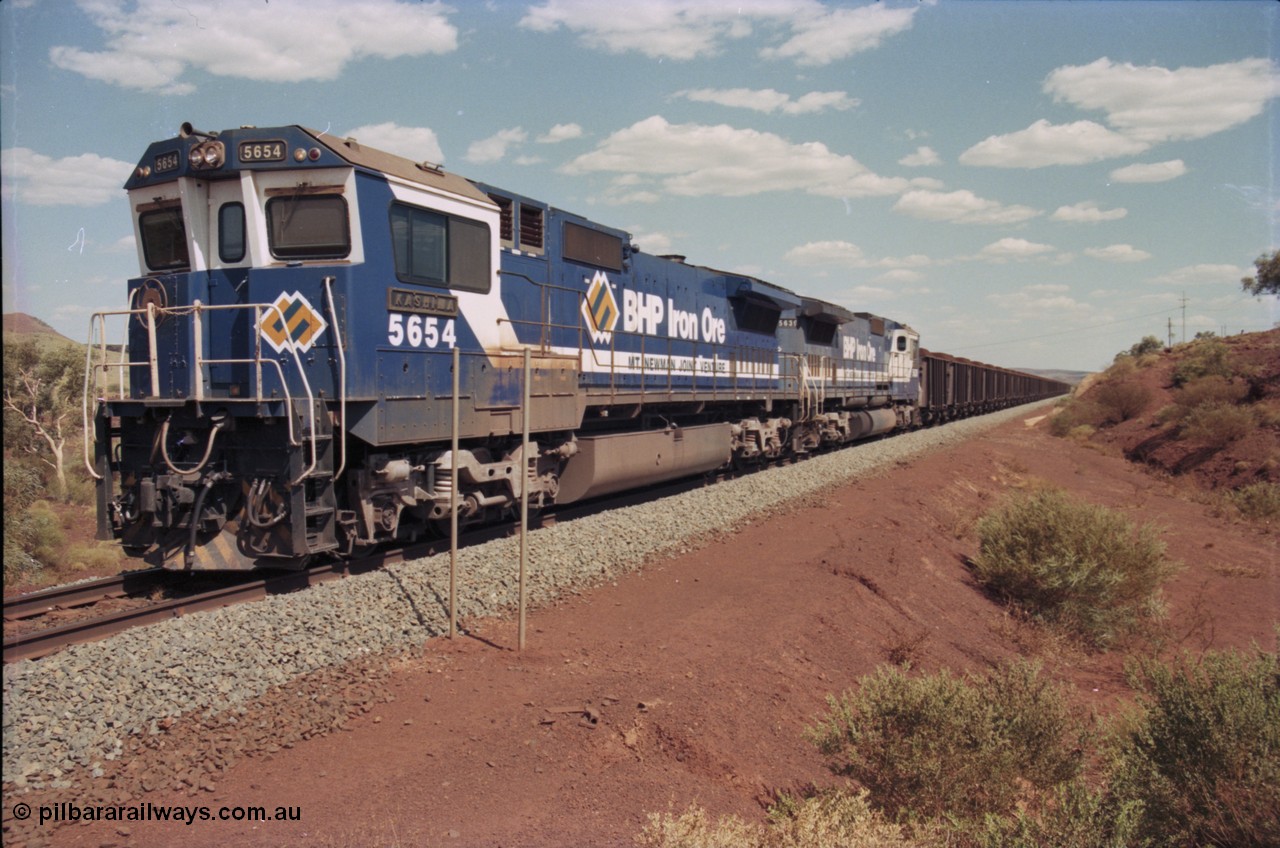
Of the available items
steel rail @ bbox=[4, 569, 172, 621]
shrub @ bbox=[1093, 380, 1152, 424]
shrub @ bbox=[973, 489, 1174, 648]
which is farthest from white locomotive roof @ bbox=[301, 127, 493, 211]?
shrub @ bbox=[1093, 380, 1152, 424]

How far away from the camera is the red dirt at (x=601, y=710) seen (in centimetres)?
407

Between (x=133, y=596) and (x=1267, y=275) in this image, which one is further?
(x=1267, y=275)

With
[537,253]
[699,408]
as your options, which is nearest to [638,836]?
[537,253]

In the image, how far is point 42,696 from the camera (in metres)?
4.76

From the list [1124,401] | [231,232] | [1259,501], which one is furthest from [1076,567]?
[1124,401]

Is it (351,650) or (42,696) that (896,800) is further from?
(42,696)

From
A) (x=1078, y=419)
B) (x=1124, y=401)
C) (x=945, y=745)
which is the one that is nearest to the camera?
(x=945, y=745)

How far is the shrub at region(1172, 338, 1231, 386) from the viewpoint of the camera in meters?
35.2

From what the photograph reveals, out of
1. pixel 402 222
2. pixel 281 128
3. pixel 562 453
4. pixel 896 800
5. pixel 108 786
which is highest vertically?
pixel 281 128

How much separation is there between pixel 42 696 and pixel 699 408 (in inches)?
458

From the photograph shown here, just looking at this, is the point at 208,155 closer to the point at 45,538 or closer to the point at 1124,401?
the point at 45,538

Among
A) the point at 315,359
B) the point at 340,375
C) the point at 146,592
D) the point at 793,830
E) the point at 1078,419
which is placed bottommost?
the point at 793,830

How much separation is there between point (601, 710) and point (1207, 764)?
11.5 ft

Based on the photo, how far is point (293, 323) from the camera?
7801 mm
